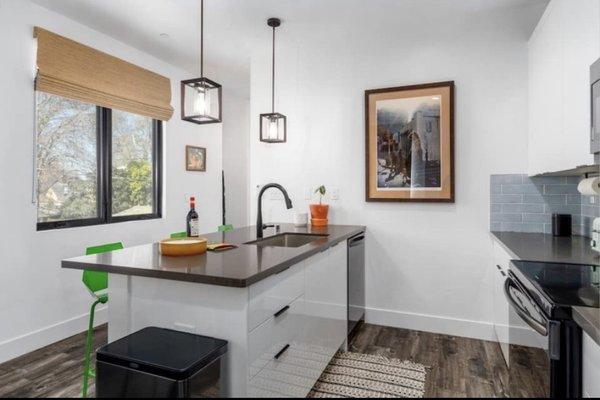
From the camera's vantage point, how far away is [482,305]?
2.85 m

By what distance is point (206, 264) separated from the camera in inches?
58.7

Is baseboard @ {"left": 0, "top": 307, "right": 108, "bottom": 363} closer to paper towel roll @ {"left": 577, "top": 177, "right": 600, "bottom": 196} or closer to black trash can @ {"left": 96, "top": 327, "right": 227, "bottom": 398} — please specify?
black trash can @ {"left": 96, "top": 327, "right": 227, "bottom": 398}

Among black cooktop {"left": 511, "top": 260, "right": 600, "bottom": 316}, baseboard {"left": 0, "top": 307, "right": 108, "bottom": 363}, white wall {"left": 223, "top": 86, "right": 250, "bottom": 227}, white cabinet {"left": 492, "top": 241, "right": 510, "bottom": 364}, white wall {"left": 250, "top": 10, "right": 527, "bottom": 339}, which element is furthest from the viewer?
white wall {"left": 223, "top": 86, "right": 250, "bottom": 227}

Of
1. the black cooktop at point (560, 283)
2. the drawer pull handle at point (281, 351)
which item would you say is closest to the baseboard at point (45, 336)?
the drawer pull handle at point (281, 351)

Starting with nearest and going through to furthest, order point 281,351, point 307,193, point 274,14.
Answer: point 281,351, point 274,14, point 307,193

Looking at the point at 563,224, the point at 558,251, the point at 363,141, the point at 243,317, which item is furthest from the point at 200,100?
the point at 563,224

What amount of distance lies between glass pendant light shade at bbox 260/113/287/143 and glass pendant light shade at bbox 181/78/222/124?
0.79m

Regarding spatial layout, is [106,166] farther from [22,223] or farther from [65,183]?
[22,223]

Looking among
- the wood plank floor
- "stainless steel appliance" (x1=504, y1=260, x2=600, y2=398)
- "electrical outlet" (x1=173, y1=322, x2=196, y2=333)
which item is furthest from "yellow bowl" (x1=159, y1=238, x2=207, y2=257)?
"stainless steel appliance" (x1=504, y1=260, x2=600, y2=398)

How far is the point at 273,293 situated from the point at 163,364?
1.79 ft

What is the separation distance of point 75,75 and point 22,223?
1.18 m

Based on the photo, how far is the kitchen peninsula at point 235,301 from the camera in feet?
4.28

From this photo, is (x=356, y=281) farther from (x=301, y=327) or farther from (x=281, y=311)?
(x=281, y=311)

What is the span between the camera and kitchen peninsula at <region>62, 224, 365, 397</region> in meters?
1.30
